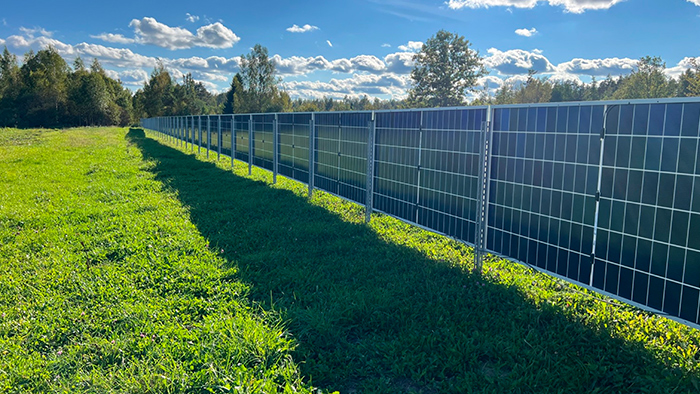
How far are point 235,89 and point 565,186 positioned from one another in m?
87.6

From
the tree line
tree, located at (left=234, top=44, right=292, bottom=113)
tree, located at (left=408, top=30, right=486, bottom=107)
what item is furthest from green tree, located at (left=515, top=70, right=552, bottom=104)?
tree, located at (left=234, top=44, right=292, bottom=113)

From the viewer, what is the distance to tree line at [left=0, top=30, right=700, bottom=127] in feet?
222

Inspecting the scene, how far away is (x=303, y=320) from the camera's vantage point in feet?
13.5

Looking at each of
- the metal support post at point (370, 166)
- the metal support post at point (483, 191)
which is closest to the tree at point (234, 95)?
the metal support post at point (370, 166)

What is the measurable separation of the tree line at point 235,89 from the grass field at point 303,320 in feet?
199

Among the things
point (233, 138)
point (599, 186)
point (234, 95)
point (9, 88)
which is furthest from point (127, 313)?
point (9, 88)

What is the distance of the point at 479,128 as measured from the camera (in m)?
5.49

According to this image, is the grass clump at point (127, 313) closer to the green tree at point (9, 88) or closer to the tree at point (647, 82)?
the tree at point (647, 82)

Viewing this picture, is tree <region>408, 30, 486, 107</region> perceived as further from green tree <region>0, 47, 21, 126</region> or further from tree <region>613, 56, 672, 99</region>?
green tree <region>0, 47, 21, 126</region>

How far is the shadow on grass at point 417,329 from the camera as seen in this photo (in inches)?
129

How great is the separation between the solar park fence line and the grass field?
1.19 ft

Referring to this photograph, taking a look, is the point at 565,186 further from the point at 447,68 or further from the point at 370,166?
the point at 447,68

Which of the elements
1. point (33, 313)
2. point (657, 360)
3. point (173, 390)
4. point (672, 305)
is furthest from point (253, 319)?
point (672, 305)

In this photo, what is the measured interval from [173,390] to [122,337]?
3.46 ft
